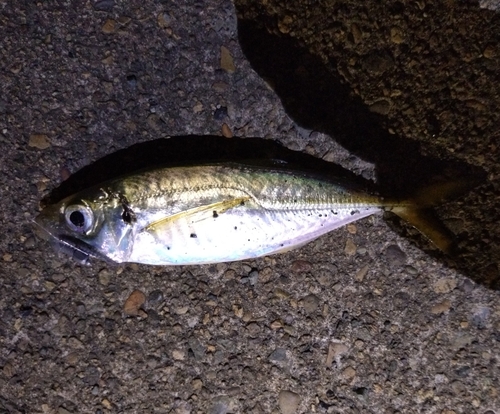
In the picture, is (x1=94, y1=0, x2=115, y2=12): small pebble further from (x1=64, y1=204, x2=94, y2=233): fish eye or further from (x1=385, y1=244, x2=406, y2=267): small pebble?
(x1=385, y1=244, x2=406, y2=267): small pebble

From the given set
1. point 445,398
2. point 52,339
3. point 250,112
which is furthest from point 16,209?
point 445,398

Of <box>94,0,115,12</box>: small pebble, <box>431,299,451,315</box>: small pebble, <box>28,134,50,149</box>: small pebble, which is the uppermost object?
<box>94,0,115,12</box>: small pebble

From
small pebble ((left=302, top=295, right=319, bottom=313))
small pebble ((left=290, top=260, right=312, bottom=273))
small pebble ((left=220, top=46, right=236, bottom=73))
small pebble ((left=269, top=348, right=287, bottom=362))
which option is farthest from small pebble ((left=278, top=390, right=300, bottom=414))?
small pebble ((left=220, top=46, right=236, bottom=73))

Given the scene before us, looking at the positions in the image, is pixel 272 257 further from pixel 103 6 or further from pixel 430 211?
pixel 103 6

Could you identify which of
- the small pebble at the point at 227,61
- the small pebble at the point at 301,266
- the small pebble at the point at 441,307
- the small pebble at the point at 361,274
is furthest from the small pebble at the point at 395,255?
the small pebble at the point at 227,61

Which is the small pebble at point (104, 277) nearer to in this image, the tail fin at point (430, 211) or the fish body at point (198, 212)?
the fish body at point (198, 212)

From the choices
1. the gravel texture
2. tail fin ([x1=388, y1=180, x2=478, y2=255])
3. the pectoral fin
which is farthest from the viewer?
the gravel texture
